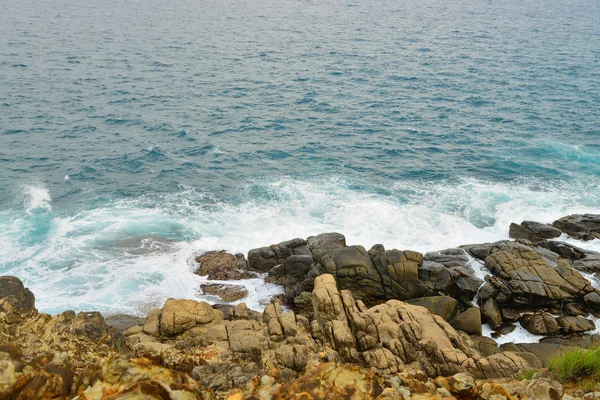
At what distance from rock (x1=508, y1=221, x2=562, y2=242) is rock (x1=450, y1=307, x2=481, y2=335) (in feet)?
41.9

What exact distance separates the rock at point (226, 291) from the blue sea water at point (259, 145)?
0.81m

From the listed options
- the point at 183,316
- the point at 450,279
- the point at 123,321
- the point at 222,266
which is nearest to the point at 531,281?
the point at 450,279

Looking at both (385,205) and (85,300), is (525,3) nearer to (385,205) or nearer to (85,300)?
(385,205)

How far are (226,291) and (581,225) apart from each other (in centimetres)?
2786

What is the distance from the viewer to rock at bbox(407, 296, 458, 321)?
89.5 feet

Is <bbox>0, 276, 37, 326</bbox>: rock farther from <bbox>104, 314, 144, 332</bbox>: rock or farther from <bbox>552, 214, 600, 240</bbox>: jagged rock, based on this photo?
<bbox>552, 214, 600, 240</bbox>: jagged rock

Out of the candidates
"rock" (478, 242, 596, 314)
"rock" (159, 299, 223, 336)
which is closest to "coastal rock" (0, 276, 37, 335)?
"rock" (159, 299, 223, 336)

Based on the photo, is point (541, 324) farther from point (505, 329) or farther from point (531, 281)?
point (531, 281)

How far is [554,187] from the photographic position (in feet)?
148

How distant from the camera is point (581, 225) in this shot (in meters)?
36.8

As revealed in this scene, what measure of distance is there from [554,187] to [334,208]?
21.9m

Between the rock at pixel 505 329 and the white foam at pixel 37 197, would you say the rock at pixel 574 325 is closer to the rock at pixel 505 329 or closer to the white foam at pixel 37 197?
the rock at pixel 505 329

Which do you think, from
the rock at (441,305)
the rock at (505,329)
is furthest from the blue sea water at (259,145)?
the rock at (505,329)

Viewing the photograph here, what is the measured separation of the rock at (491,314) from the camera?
27391 mm
